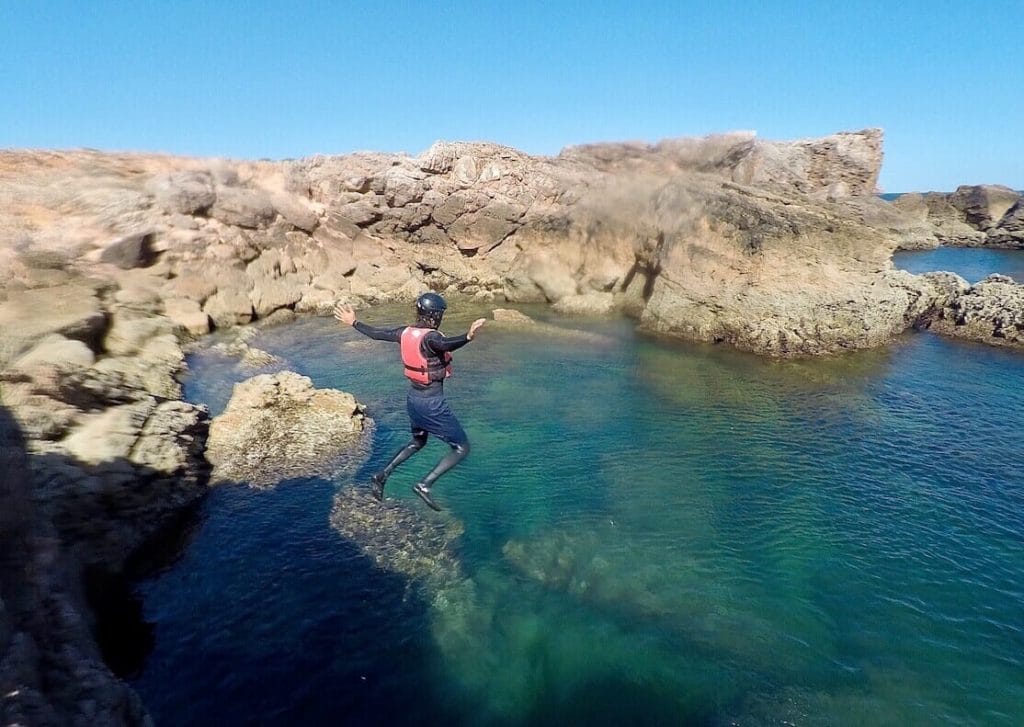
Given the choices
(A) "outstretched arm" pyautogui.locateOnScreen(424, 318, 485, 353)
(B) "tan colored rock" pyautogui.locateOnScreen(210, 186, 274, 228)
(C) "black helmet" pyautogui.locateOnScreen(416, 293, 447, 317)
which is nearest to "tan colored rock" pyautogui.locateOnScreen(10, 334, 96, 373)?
(C) "black helmet" pyautogui.locateOnScreen(416, 293, 447, 317)

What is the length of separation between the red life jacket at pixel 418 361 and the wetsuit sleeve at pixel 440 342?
81 millimetres

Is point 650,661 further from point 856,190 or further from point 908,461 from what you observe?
point 856,190

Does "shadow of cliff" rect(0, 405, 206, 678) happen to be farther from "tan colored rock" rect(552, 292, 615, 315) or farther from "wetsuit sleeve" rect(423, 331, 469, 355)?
"tan colored rock" rect(552, 292, 615, 315)

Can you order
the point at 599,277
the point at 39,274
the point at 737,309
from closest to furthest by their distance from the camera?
1. the point at 39,274
2. the point at 737,309
3. the point at 599,277

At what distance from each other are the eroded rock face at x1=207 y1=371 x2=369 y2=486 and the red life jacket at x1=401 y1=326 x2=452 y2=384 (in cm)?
453

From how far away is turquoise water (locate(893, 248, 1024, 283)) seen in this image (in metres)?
41.1

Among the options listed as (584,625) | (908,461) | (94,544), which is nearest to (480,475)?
(584,625)

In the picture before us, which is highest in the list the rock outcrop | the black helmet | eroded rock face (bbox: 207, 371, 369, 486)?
the rock outcrop

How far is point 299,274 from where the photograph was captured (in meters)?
29.5

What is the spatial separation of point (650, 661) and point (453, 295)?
2738 centimetres

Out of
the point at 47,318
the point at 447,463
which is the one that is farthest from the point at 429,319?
the point at 47,318

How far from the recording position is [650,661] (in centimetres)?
699

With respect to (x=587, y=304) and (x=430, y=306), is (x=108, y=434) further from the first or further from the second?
(x=587, y=304)

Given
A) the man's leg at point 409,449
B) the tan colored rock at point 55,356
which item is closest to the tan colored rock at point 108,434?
the tan colored rock at point 55,356
